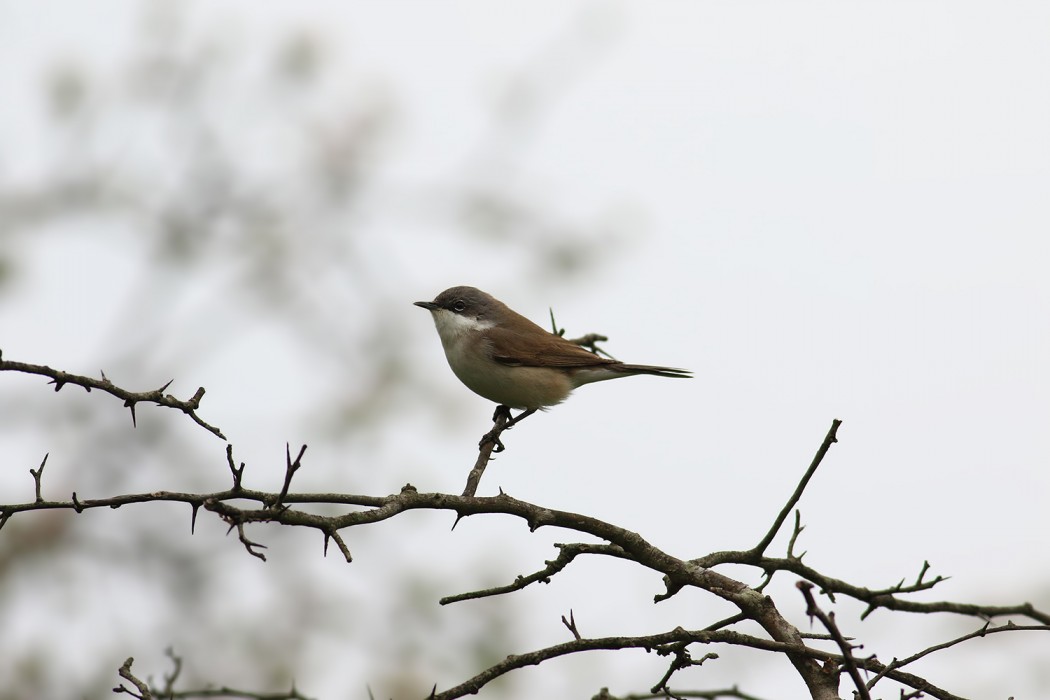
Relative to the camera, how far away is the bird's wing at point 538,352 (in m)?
7.64

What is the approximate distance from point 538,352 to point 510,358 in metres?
0.38

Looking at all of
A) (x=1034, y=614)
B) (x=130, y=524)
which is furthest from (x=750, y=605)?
(x=130, y=524)

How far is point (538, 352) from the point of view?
789 centimetres

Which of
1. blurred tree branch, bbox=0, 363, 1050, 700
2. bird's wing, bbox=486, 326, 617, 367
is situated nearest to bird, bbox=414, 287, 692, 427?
bird's wing, bbox=486, 326, 617, 367

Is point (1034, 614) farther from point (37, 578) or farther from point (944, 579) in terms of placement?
point (37, 578)

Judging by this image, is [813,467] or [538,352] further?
[538,352]

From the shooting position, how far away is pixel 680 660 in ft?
10.2

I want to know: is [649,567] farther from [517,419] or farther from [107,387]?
[517,419]

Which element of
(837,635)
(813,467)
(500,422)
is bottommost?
(837,635)

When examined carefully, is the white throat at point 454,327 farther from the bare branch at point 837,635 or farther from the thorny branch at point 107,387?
the bare branch at point 837,635

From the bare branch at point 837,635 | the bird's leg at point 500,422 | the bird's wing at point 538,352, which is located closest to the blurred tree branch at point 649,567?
the bare branch at point 837,635

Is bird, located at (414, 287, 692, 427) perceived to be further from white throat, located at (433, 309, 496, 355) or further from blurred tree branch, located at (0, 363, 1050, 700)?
blurred tree branch, located at (0, 363, 1050, 700)

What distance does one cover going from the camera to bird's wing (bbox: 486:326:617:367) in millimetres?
7641

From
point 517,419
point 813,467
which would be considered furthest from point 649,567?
point 517,419
